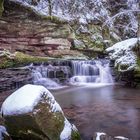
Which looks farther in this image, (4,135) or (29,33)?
(29,33)

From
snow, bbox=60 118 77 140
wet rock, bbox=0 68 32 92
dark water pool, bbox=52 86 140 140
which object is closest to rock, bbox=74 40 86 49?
wet rock, bbox=0 68 32 92

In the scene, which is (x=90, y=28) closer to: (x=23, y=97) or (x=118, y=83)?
(x=118, y=83)

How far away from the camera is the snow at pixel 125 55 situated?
13.4m

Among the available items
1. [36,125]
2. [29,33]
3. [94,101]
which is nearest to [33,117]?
[36,125]

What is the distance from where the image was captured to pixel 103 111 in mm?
7895

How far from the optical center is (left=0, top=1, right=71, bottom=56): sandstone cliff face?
17000 mm

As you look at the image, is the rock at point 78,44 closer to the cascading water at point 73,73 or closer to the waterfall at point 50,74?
the cascading water at point 73,73

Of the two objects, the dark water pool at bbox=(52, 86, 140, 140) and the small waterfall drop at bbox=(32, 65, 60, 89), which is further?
the small waterfall drop at bbox=(32, 65, 60, 89)

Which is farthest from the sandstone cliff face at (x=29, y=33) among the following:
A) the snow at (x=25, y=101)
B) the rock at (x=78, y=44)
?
the snow at (x=25, y=101)

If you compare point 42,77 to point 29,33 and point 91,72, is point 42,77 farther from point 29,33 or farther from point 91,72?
point 29,33

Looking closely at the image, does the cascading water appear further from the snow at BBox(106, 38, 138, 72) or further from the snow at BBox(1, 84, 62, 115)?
the snow at BBox(1, 84, 62, 115)

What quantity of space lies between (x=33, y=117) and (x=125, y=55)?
10207mm

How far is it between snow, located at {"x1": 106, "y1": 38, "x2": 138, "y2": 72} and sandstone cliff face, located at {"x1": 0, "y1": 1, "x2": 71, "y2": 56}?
371cm

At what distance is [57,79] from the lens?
14.6 metres
